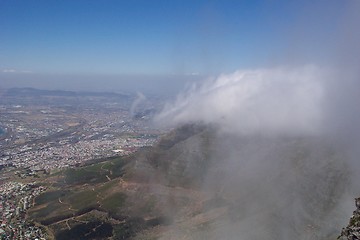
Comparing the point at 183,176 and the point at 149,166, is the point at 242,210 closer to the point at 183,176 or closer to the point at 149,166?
the point at 183,176

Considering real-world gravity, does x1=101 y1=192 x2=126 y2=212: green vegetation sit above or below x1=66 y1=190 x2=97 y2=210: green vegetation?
above

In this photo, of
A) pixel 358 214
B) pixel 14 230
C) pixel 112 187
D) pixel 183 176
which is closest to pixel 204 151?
pixel 183 176

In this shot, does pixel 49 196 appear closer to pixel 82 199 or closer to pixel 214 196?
pixel 82 199

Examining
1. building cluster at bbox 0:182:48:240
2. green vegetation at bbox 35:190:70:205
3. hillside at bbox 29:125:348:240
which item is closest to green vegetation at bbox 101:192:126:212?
hillside at bbox 29:125:348:240

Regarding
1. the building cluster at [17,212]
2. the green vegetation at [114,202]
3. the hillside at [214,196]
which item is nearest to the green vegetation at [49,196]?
the hillside at [214,196]

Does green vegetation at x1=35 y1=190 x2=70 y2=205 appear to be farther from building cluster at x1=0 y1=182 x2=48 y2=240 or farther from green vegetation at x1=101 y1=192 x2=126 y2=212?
green vegetation at x1=101 y1=192 x2=126 y2=212

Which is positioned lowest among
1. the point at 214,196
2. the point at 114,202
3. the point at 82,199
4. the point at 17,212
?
the point at 17,212

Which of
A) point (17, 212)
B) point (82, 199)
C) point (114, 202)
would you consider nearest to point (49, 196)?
point (17, 212)
